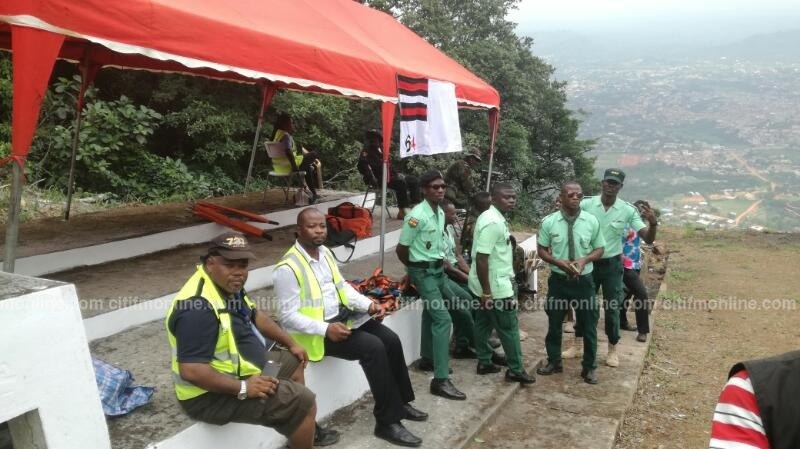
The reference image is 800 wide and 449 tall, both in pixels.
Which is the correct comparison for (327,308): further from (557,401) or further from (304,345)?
(557,401)

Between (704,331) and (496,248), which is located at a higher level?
(496,248)

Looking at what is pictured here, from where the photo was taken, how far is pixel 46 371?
7.27ft

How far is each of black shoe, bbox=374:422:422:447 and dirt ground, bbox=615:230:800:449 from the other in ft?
5.75

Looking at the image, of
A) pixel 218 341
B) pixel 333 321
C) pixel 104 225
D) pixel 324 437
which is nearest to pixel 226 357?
pixel 218 341

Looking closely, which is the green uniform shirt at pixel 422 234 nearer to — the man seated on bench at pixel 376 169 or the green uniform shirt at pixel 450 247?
the green uniform shirt at pixel 450 247

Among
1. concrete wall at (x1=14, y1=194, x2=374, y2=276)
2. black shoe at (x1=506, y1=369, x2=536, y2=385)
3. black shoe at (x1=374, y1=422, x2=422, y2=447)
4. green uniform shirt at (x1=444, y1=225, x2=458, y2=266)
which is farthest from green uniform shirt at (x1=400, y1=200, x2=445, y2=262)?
concrete wall at (x1=14, y1=194, x2=374, y2=276)

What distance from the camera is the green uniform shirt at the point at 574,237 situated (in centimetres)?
491

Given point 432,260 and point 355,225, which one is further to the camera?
point 355,225

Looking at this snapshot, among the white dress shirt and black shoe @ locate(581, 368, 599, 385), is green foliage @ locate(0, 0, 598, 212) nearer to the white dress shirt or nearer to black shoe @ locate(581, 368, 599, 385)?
the white dress shirt

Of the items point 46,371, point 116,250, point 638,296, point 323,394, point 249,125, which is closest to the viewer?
point 46,371

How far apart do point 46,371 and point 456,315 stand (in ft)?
11.4

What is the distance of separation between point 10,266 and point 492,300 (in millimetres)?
3222

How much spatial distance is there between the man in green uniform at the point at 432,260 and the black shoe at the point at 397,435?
83 cm

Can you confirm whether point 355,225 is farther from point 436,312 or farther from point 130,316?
point 130,316
